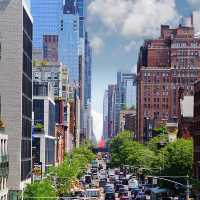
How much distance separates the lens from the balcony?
276 feet

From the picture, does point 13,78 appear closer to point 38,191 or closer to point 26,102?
point 26,102

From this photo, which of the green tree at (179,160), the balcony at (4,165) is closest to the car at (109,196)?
the green tree at (179,160)

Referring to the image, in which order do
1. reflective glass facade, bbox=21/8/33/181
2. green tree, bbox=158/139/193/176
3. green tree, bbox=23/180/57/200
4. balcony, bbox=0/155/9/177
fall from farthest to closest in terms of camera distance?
1. green tree, bbox=158/139/193/176
2. reflective glass facade, bbox=21/8/33/181
3. green tree, bbox=23/180/57/200
4. balcony, bbox=0/155/9/177

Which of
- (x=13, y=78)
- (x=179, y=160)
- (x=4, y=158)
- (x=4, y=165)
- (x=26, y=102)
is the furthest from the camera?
(x=179, y=160)

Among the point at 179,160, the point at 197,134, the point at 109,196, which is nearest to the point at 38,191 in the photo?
the point at 109,196

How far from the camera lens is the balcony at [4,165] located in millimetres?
84250

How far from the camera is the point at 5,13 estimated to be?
9612 centimetres

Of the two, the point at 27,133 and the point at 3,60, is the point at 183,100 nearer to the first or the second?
the point at 27,133

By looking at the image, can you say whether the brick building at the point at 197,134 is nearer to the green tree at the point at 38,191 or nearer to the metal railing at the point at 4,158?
the green tree at the point at 38,191

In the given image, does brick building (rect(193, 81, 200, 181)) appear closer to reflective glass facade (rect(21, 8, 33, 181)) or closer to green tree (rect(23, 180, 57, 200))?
reflective glass facade (rect(21, 8, 33, 181))

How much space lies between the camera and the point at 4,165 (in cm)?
8706

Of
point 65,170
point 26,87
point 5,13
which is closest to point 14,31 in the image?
point 5,13

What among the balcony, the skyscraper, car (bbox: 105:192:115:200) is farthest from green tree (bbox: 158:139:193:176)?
the balcony

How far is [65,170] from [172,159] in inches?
666
